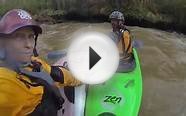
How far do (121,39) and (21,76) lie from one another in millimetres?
3927

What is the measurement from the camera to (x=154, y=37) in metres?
11.1

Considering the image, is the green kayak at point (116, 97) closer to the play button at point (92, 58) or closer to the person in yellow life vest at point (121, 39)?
the person in yellow life vest at point (121, 39)

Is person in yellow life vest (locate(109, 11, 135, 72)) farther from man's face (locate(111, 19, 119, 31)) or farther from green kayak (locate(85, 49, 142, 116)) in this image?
green kayak (locate(85, 49, 142, 116))

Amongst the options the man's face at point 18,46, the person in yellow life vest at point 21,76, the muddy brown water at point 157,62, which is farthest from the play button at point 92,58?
the muddy brown water at point 157,62

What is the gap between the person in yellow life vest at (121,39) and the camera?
19.2 ft

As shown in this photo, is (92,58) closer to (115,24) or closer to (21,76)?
(115,24)

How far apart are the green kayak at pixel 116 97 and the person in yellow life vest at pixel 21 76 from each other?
8.73 ft

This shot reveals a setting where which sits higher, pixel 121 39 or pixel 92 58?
pixel 92 58

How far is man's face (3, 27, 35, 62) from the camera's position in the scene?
2043 millimetres

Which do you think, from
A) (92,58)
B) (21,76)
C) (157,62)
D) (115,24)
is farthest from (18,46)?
(157,62)

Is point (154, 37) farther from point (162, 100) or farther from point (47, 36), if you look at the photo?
point (162, 100)

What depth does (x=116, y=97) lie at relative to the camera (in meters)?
5.15

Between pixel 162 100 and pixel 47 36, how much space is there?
578 centimetres

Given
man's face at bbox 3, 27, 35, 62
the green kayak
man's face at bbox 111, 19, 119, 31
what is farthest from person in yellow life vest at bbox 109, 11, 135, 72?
man's face at bbox 3, 27, 35, 62
